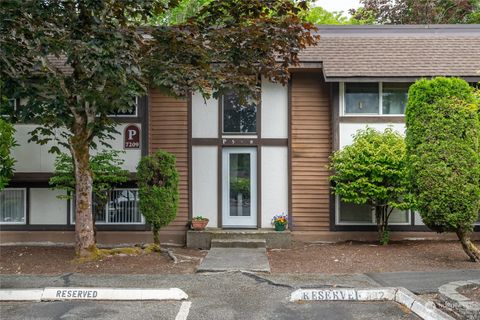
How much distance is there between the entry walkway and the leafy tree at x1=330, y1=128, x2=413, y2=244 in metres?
2.57

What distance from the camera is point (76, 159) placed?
30.6 ft

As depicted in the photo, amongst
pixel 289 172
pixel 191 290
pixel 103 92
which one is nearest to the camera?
pixel 191 290

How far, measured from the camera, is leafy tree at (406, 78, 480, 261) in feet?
28.2

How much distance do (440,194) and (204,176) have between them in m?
5.87

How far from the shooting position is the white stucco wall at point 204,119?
12.2 m

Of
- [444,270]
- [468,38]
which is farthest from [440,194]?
[468,38]

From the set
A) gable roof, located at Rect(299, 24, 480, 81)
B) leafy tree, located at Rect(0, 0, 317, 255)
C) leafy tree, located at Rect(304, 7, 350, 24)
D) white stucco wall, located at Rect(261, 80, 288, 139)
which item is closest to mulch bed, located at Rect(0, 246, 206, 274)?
leafy tree, located at Rect(0, 0, 317, 255)

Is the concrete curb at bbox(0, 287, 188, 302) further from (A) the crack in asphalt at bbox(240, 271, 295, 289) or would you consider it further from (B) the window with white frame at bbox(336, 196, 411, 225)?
(B) the window with white frame at bbox(336, 196, 411, 225)

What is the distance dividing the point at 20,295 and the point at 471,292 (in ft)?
20.8

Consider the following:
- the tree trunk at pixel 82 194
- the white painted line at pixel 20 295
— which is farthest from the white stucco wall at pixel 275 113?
the white painted line at pixel 20 295

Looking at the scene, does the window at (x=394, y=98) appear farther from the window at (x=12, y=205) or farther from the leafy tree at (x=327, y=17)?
the leafy tree at (x=327, y=17)

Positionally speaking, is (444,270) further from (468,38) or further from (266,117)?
(468,38)

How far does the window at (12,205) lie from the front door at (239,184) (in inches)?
208

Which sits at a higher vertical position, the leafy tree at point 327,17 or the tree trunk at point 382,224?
the leafy tree at point 327,17
